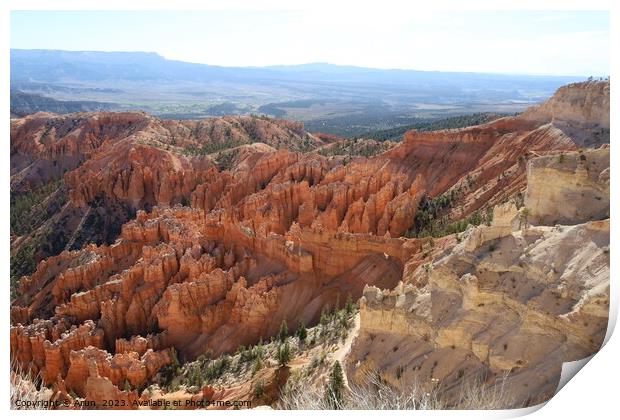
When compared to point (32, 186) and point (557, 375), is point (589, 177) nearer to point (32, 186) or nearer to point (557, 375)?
point (557, 375)

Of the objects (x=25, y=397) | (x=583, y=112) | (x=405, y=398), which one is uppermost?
(x=583, y=112)

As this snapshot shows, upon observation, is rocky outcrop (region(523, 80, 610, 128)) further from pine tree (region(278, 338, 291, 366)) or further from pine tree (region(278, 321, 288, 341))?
pine tree (region(278, 338, 291, 366))

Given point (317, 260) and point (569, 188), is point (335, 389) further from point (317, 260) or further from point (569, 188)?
point (317, 260)

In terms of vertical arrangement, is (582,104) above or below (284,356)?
above

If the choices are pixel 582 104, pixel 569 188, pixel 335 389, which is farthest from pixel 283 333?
pixel 582 104

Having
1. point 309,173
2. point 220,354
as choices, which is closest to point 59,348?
point 220,354

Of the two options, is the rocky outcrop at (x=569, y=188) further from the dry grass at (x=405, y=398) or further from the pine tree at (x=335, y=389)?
the pine tree at (x=335, y=389)

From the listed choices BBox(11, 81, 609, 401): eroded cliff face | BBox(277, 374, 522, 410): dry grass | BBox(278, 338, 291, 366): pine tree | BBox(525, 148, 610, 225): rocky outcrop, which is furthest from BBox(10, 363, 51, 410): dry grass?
BBox(525, 148, 610, 225): rocky outcrop
